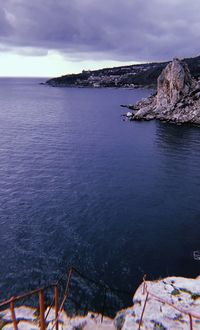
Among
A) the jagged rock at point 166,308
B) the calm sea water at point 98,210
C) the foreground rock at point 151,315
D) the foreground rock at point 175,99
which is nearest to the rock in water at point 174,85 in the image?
the foreground rock at point 175,99

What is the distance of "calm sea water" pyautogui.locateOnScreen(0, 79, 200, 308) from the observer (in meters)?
29.4

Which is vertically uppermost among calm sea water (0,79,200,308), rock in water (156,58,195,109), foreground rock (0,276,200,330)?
rock in water (156,58,195,109)

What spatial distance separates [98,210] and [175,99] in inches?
3382

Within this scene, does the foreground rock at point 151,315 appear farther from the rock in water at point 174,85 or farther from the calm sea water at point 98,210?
the rock in water at point 174,85

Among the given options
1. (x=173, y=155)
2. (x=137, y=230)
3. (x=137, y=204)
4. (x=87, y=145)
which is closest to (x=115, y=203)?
(x=137, y=204)

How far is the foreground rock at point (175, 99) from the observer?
347 ft

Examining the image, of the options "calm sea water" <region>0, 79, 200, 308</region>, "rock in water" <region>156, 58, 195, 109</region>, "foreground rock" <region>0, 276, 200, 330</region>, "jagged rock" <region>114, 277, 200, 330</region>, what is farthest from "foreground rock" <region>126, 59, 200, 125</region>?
"foreground rock" <region>0, 276, 200, 330</region>

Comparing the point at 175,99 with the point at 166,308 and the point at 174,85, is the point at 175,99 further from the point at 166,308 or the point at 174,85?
the point at 166,308

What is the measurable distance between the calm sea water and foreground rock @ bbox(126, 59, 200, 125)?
3272 cm

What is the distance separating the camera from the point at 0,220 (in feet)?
121

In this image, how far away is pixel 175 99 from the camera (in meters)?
114

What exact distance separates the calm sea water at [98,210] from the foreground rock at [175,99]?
107 ft

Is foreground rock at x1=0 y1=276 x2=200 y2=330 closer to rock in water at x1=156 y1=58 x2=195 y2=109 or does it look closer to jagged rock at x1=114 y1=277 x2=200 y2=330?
jagged rock at x1=114 y1=277 x2=200 y2=330

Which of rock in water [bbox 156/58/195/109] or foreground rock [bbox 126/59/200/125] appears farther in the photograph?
rock in water [bbox 156/58/195/109]
